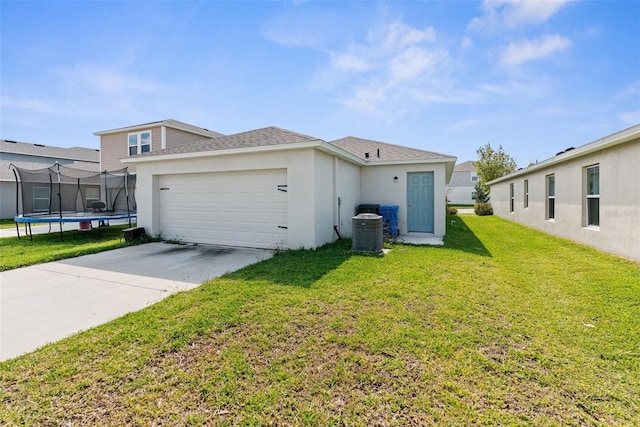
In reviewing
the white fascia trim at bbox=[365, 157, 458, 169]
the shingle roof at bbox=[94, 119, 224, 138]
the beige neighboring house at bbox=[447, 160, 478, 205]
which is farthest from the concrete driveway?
the beige neighboring house at bbox=[447, 160, 478, 205]

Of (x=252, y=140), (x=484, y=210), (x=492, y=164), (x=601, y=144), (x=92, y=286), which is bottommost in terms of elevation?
(x=92, y=286)

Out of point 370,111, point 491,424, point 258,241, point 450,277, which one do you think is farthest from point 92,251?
point 370,111

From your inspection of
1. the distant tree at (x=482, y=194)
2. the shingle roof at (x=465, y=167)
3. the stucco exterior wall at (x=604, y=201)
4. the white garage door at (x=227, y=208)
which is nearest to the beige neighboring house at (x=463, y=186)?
the shingle roof at (x=465, y=167)

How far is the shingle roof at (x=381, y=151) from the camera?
34.3 feet

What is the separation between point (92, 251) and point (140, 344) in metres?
6.34

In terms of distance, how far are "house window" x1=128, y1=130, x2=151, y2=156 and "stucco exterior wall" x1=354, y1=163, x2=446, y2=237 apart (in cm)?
1363

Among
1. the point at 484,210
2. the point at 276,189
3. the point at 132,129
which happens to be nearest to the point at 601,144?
the point at 276,189

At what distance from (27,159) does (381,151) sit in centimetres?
3059

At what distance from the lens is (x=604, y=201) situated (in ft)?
23.4

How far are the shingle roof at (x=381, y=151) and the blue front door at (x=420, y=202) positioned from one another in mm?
642

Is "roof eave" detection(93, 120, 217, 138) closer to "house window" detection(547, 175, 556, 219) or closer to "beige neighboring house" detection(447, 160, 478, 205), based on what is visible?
"house window" detection(547, 175, 556, 219)

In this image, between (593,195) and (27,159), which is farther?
(27,159)

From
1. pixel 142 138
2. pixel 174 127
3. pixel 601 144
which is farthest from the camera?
pixel 142 138

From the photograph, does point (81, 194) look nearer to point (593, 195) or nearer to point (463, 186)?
point (593, 195)
